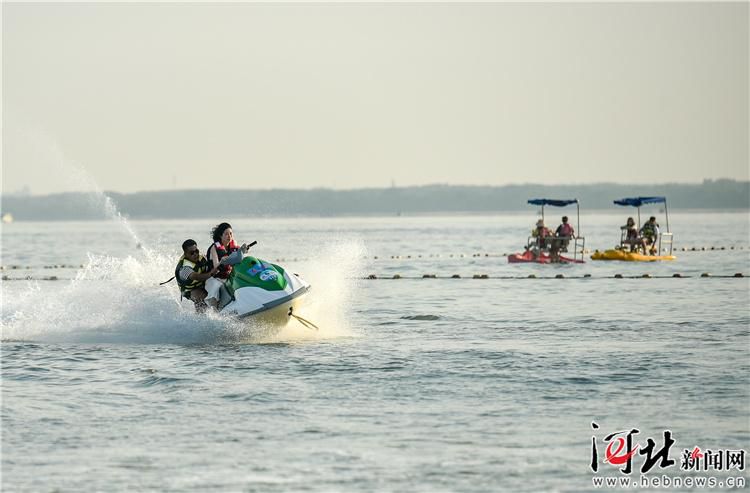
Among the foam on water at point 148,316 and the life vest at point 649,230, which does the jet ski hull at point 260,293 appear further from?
the life vest at point 649,230

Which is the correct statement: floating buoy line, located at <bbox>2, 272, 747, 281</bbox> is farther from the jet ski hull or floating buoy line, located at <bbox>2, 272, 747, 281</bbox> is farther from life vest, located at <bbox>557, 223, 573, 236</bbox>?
the jet ski hull

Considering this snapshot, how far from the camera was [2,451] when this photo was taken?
1036 centimetres

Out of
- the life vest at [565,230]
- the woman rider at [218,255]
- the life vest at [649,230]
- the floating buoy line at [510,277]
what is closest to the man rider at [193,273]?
the woman rider at [218,255]

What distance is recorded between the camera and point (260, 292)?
17.2 metres

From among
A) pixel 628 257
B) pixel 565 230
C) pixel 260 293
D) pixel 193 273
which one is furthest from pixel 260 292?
pixel 628 257

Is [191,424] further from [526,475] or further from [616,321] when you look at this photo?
[616,321]

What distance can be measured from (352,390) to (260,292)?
174 inches

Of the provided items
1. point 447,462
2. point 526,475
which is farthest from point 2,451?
point 526,475

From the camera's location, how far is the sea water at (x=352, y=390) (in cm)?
962

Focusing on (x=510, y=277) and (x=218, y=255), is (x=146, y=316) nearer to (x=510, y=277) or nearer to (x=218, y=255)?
(x=218, y=255)

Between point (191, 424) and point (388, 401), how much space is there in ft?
7.17

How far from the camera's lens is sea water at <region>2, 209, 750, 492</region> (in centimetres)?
962

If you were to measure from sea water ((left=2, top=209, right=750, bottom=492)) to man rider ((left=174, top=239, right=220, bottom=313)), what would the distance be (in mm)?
412

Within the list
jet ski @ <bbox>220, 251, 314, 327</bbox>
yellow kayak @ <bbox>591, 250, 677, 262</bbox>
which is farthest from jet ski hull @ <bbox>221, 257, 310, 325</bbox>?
yellow kayak @ <bbox>591, 250, 677, 262</bbox>
